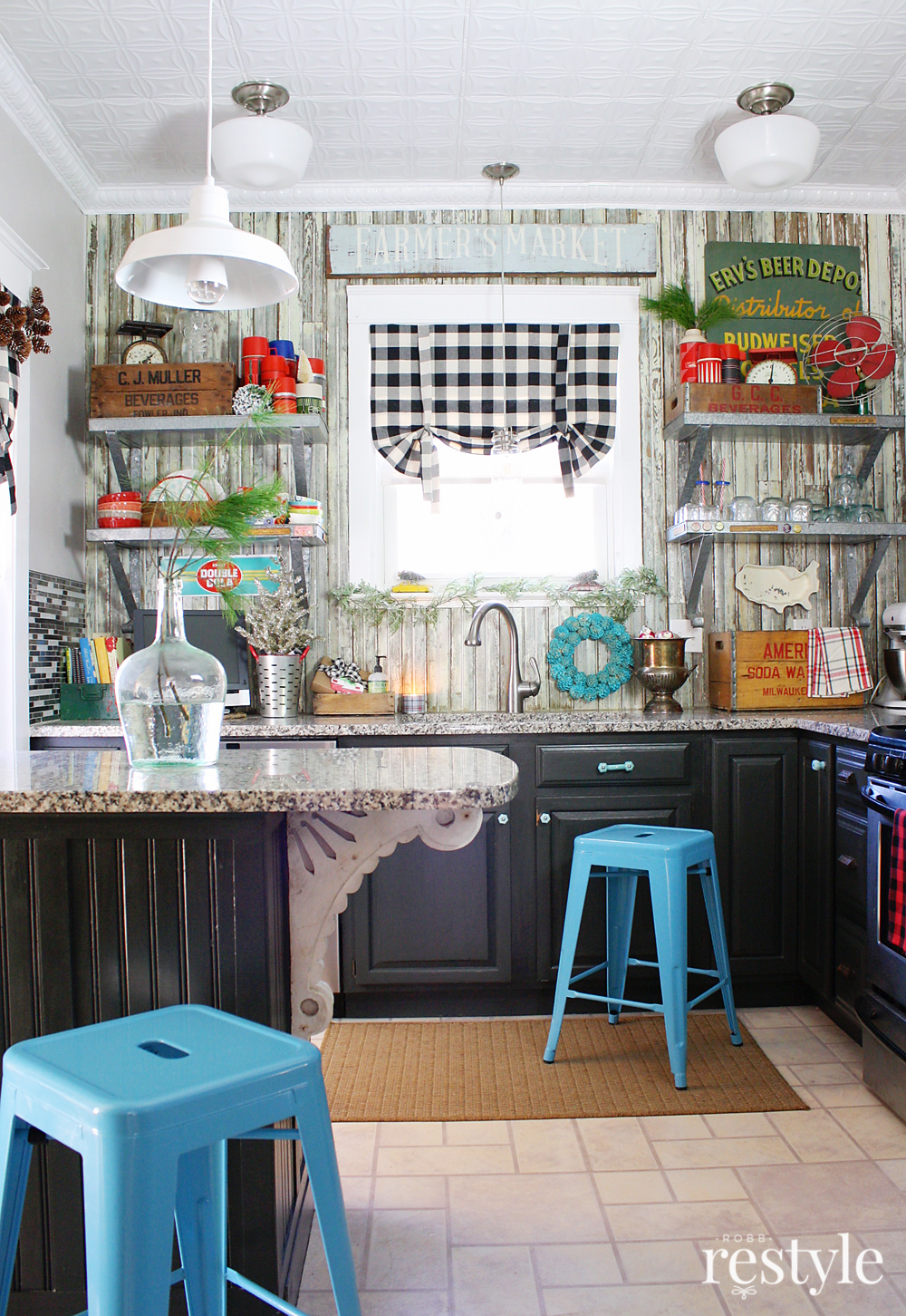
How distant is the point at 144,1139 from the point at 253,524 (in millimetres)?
2569

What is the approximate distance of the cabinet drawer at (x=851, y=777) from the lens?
2676mm

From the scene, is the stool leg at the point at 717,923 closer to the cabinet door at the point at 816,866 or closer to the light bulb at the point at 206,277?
the cabinet door at the point at 816,866

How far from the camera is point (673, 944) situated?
2.49 m

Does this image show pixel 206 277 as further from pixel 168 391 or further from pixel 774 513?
pixel 774 513

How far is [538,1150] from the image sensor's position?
227 centimetres

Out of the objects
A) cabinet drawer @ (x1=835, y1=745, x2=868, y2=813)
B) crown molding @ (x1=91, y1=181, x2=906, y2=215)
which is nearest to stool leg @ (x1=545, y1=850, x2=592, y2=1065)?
cabinet drawer @ (x1=835, y1=745, x2=868, y2=813)

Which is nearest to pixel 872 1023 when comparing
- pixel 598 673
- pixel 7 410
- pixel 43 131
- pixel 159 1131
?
pixel 598 673

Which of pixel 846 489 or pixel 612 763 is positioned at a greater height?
pixel 846 489

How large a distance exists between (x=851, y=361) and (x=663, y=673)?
1.39 m

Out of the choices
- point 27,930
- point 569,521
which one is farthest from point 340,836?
point 569,521

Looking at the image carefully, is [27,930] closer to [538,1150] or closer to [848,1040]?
[538,1150]

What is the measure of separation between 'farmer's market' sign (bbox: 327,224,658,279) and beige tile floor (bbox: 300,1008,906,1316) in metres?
2.91

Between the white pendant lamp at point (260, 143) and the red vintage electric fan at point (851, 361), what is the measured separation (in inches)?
78.4

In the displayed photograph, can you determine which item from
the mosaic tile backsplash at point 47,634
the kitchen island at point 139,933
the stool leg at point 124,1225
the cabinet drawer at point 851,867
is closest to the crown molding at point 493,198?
the mosaic tile backsplash at point 47,634
